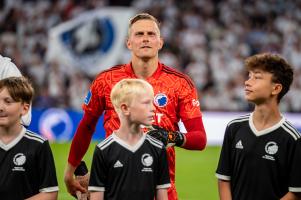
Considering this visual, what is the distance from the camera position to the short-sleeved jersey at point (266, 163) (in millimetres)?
5543

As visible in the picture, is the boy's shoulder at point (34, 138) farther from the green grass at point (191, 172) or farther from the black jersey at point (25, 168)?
the green grass at point (191, 172)

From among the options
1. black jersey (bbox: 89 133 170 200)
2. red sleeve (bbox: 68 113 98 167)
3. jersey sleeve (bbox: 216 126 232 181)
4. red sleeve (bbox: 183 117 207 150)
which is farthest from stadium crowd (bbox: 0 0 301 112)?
black jersey (bbox: 89 133 170 200)

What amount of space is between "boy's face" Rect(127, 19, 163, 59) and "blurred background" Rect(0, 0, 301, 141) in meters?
12.6

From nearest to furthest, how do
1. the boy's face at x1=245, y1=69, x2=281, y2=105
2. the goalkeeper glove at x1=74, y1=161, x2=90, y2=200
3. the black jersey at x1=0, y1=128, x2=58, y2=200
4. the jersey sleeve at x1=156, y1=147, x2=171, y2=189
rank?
1. the black jersey at x1=0, y1=128, x2=58, y2=200
2. the jersey sleeve at x1=156, y1=147, x2=171, y2=189
3. the boy's face at x1=245, y1=69, x2=281, y2=105
4. the goalkeeper glove at x1=74, y1=161, x2=90, y2=200

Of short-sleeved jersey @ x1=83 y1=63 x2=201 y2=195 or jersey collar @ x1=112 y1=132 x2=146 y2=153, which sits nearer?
jersey collar @ x1=112 y1=132 x2=146 y2=153

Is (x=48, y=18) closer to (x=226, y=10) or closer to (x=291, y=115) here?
(x=226, y=10)

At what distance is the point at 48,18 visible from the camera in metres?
21.6

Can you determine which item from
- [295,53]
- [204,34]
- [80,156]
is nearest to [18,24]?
[204,34]

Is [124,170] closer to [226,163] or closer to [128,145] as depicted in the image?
[128,145]

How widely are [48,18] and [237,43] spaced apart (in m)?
5.46

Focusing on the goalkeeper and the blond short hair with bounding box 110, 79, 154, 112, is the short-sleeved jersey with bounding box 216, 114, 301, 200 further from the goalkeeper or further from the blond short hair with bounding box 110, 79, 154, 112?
the blond short hair with bounding box 110, 79, 154, 112

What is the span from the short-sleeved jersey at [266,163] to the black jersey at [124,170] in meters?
0.63

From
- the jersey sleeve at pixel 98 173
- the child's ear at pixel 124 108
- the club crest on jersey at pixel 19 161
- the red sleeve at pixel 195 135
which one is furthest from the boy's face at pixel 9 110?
the red sleeve at pixel 195 135

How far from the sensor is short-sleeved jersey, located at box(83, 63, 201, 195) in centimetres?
625
